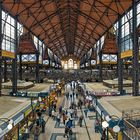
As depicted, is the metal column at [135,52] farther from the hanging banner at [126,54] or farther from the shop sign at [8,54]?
the shop sign at [8,54]

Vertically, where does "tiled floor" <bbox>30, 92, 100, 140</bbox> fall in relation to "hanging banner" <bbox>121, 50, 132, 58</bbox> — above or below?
below

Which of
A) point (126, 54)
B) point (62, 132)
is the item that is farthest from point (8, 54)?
point (126, 54)

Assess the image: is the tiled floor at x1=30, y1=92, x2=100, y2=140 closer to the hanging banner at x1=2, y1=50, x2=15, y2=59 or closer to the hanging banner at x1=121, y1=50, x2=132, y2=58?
the hanging banner at x1=121, y1=50, x2=132, y2=58

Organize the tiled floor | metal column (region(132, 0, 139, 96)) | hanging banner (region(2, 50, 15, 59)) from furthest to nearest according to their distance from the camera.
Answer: hanging banner (region(2, 50, 15, 59)) < metal column (region(132, 0, 139, 96)) < the tiled floor

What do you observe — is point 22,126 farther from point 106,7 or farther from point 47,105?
point 106,7

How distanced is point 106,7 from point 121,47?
6.22 metres

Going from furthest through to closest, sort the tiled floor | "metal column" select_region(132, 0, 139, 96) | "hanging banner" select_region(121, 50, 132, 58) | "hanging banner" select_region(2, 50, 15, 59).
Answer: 1. "hanging banner" select_region(2, 50, 15, 59)
2. "hanging banner" select_region(121, 50, 132, 58)
3. "metal column" select_region(132, 0, 139, 96)
4. the tiled floor

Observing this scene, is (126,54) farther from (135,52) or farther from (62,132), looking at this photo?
(62,132)

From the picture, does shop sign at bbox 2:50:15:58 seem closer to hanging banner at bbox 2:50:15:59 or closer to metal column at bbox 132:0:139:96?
hanging banner at bbox 2:50:15:59

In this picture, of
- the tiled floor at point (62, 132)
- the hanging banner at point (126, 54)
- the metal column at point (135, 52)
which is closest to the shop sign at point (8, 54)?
the tiled floor at point (62, 132)

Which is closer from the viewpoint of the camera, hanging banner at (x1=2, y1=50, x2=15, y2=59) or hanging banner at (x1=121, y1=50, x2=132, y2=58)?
hanging banner at (x1=121, y1=50, x2=132, y2=58)

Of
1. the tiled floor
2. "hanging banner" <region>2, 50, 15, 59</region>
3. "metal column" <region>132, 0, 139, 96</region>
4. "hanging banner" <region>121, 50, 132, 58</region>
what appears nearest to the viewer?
the tiled floor

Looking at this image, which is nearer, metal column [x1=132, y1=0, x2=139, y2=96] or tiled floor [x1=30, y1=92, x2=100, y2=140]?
tiled floor [x1=30, y1=92, x2=100, y2=140]

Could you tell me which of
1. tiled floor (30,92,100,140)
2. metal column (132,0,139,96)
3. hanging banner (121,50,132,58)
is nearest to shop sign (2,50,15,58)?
tiled floor (30,92,100,140)
